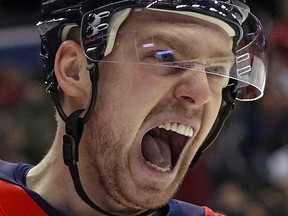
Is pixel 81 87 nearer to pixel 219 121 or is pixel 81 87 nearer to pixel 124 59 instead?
pixel 124 59

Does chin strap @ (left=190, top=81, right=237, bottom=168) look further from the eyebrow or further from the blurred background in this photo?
the blurred background

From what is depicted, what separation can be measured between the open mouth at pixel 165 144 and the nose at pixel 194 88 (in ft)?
0.24

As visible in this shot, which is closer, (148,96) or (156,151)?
(148,96)

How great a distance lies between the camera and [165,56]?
52.9 inches

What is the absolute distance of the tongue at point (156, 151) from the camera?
144 cm

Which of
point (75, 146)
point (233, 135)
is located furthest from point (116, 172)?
point (233, 135)

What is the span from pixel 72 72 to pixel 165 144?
22 cm

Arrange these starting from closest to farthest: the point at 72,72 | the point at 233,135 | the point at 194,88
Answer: the point at 194,88 → the point at 72,72 → the point at 233,135

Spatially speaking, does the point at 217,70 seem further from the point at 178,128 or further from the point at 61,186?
the point at 61,186

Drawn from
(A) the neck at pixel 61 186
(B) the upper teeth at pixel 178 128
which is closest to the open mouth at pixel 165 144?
(B) the upper teeth at pixel 178 128

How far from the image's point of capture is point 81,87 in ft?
4.67

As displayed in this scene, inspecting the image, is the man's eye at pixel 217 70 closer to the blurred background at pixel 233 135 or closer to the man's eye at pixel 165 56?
the man's eye at pixel 165 56

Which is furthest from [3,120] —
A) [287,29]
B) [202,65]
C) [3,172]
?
[202,65]

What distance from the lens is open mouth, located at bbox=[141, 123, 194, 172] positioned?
1410 millimetres
